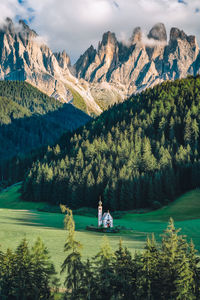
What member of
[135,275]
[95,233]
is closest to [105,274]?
[135,275]

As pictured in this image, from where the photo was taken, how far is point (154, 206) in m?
94.3

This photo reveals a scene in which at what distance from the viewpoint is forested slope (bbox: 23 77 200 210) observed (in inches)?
3957

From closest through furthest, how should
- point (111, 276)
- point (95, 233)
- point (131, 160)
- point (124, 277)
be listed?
point (111, 276) → point (124, 277) → point (95, 233) → point (131, 160)

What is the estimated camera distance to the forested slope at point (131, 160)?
100m

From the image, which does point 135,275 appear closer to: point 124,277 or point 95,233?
point 124,277

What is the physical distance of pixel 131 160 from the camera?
363 ft

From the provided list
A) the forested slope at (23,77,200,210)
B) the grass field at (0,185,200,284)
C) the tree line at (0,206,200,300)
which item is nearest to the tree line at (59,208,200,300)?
the tree line at (0,206,200,300)

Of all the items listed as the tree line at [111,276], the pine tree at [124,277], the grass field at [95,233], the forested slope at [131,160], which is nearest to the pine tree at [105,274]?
the tree line at [111,276]

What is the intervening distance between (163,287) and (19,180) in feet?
462

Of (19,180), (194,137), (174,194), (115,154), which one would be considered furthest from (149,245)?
(19,180)

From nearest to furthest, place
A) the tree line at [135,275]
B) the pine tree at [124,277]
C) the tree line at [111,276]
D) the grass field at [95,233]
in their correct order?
1. the tree line at [135,275]
2. the tree line at [111,276]
3. the pine tree at [124,277]
4. the grass field at [95,233]

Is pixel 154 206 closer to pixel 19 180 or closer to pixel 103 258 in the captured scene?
pixel 103 258

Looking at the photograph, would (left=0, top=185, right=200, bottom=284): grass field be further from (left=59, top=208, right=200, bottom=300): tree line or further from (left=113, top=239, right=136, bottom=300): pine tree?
(left=113, top=239, right=136, bottom=300): pine tree

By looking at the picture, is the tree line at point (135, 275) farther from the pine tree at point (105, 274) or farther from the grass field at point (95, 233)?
the grass field at point (95, 233)
